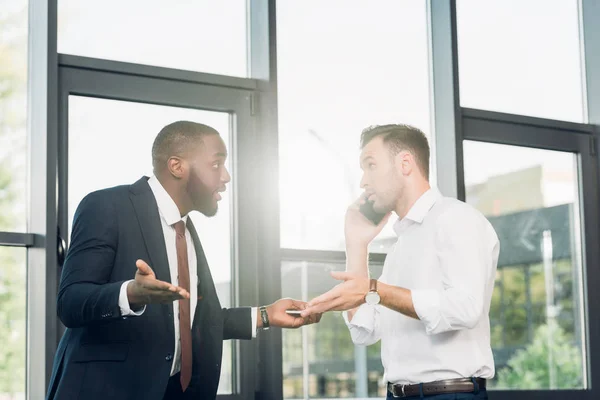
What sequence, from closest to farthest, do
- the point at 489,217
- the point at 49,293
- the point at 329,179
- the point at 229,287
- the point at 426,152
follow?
the point at 426,152, the point at 49,293, the point at 229,287, the point at 329,179, the point at 489,217

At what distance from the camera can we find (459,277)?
277 centimetres

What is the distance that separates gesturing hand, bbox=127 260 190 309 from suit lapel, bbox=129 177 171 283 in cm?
30

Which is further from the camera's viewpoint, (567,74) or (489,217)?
(567,74)

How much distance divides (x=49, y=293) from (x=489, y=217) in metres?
2.30

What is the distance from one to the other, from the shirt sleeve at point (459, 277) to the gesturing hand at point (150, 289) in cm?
76

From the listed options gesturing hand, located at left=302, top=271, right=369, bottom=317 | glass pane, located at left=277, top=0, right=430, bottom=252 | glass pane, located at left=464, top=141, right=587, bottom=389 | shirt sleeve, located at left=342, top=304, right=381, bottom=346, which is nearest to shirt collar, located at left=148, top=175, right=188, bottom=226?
gesturing hand, located at left=302, top=271, right=369, bottom=317

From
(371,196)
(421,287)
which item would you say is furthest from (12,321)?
(421,287)

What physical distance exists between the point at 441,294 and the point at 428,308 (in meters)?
0.06

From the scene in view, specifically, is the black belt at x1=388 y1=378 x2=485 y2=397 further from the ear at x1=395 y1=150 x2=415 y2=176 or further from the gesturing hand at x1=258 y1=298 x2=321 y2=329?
the ear at x1=395 y1=150 x2=415 y2=176

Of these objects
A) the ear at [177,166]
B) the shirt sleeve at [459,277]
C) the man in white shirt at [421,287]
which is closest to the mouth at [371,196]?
the man in white shirt at [421,287]

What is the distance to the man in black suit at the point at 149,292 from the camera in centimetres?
262

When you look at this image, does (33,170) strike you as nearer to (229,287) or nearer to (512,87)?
(229,287)

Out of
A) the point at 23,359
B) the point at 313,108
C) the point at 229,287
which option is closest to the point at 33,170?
the point at 23,359

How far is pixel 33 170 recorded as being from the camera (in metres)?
3.53
